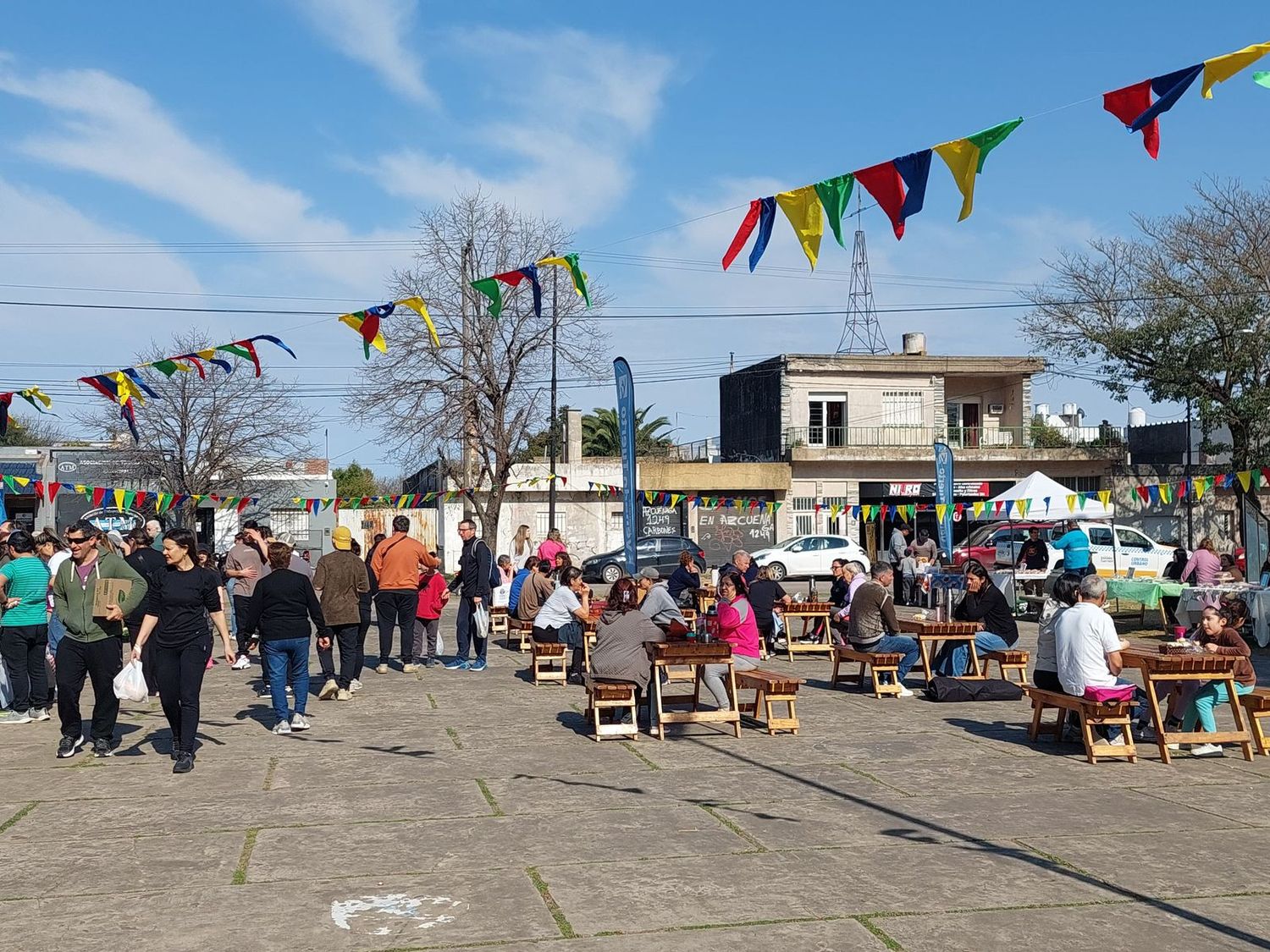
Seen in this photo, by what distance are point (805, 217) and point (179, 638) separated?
6.34 meters

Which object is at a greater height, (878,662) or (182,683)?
(182,683)

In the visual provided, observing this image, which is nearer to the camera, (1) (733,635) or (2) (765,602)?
(1) (733,635)

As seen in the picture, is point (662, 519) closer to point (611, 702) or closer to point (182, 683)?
point (611, 702)

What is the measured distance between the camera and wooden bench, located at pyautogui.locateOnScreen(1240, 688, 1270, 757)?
9.35 m

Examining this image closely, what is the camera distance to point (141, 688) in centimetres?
890

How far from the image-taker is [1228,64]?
8570 millimetres

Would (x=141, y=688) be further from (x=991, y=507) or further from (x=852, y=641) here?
(x=991, y=507)

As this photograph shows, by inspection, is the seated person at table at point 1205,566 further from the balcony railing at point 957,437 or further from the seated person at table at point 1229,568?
the balcony railing at point 957,437

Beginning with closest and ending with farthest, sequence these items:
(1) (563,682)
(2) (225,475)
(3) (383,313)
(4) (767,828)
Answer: (4) (767,828) < (1) (563,682) < (3) (383,313) < (2) (225,475)

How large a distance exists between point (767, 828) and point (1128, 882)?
6.24ft

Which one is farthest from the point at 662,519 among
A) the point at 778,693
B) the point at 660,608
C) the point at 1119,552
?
the point at 778,693

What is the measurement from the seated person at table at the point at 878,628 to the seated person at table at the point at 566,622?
2.95m

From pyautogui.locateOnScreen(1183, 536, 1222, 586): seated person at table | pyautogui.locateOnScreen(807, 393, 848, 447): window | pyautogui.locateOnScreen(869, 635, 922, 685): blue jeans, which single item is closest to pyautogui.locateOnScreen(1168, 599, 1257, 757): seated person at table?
pyautogui.locateOnScreen(869, 635, 922, 685): blue jeans

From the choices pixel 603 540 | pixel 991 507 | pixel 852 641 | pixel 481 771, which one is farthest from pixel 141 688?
pixel 603 540
